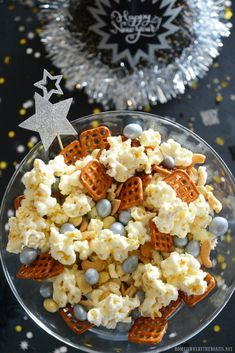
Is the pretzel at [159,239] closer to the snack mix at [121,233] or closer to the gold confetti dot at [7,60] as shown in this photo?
the snack mix at [121,233]

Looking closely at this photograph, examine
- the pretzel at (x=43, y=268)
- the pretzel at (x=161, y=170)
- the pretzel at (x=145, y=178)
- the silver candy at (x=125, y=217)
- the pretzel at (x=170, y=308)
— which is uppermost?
the pretzel at (x=161, y=170)

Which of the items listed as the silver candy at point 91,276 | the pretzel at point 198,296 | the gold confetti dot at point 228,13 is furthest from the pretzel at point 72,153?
the gold confetti dot at point 228,13

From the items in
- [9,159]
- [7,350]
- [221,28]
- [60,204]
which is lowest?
[7,350]

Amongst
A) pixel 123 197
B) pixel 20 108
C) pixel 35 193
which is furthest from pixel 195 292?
pixel 20 108

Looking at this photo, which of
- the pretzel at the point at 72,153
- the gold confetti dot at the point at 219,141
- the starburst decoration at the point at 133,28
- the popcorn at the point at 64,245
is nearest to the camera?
the popcorn at the point at 64,245

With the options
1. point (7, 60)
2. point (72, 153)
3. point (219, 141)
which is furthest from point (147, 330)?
point (7, 60)

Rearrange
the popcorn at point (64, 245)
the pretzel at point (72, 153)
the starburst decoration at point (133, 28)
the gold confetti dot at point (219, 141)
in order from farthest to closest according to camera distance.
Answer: the gold confetti dot at point (219, 141), the starburst decoration at point (133, 28), the pretzel at point (72, 153), the popcorn at point (64, 245)

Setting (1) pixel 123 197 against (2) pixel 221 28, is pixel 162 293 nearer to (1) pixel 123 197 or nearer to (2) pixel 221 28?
(1) pixel 123 197

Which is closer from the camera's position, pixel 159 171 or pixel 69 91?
pixel 159 171
